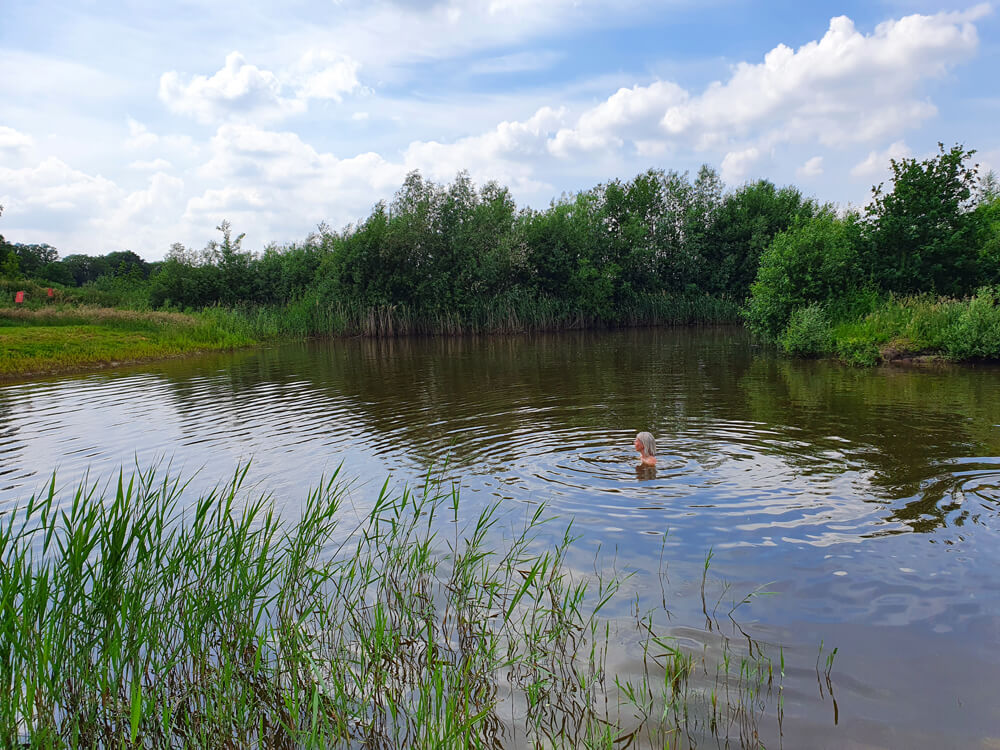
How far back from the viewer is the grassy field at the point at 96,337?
2144 centimetres

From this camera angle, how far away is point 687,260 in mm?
44625

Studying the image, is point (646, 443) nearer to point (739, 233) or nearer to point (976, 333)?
point (976, 333)

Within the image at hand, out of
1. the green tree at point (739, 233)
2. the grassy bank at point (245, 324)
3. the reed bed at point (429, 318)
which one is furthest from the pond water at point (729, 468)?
the green tree at point (739, 233)

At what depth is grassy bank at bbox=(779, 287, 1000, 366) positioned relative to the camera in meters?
15.8

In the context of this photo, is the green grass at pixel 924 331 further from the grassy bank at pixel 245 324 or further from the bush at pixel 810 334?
the grassy bank at pixel 245 324

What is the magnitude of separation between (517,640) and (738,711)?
1.44m

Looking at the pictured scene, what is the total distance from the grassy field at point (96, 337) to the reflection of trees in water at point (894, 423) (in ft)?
74.5

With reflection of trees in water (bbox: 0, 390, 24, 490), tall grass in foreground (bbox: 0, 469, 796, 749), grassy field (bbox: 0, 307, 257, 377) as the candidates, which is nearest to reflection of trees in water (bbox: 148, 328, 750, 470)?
reflection of trees in water (bbox: 0, 390, 24, 490)

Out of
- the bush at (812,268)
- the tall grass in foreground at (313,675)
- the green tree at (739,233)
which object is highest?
the green tree at (739,233)

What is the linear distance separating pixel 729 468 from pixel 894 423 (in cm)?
409

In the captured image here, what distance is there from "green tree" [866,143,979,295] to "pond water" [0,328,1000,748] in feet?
17.0

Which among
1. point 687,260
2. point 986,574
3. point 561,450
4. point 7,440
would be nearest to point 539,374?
point 561,450

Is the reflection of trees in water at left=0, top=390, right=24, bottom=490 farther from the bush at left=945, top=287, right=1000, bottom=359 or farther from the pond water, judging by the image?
the bush at left=945, top=287, right=1000, bottom=359

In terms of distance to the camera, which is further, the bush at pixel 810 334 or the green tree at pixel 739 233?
the green tree at pixel 739 233
